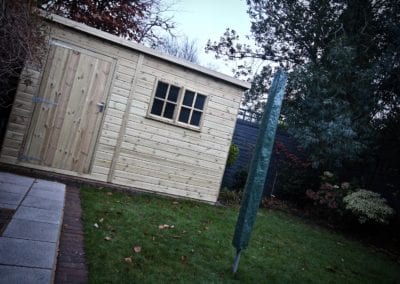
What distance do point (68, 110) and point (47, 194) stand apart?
216cm

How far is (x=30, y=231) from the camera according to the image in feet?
10.6

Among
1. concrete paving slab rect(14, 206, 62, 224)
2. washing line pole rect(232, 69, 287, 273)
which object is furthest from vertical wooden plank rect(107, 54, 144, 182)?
washing line pole rect(232, 69, 287, 273)

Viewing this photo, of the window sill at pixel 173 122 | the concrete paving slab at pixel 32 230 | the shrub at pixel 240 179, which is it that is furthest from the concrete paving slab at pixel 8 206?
the shrub at pixel 240 179

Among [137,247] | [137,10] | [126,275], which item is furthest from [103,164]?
[137,10]

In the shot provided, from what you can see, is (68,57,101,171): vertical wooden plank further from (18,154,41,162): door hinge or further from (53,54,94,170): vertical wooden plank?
(18,154,41,162): door hinge

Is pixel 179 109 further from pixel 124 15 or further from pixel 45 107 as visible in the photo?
pixel 124 15

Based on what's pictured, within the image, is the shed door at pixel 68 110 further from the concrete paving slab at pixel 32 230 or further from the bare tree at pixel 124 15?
the bare tree at pixel 124 15

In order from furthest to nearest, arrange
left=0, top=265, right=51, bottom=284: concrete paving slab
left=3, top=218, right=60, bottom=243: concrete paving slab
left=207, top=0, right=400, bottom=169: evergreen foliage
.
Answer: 1. left=207, top=0, right=400, bottom=169: evergreen foliage
2. left=3, top=218, right=60, bottom=243: concrete paving slab
3. left=0, top=265, right=51, bottom=284: concrete paving slab

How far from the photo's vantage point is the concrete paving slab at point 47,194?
464cm

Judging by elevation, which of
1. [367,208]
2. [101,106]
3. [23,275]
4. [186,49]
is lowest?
[23,275]

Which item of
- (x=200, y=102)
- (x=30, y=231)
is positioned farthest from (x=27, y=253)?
(x=200, y=102)

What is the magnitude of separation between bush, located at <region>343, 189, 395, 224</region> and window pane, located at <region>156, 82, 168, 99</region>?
569 centimetres

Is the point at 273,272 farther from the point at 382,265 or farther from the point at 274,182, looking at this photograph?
the point at 274,182

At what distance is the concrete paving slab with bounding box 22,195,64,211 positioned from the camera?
13.5 feet
